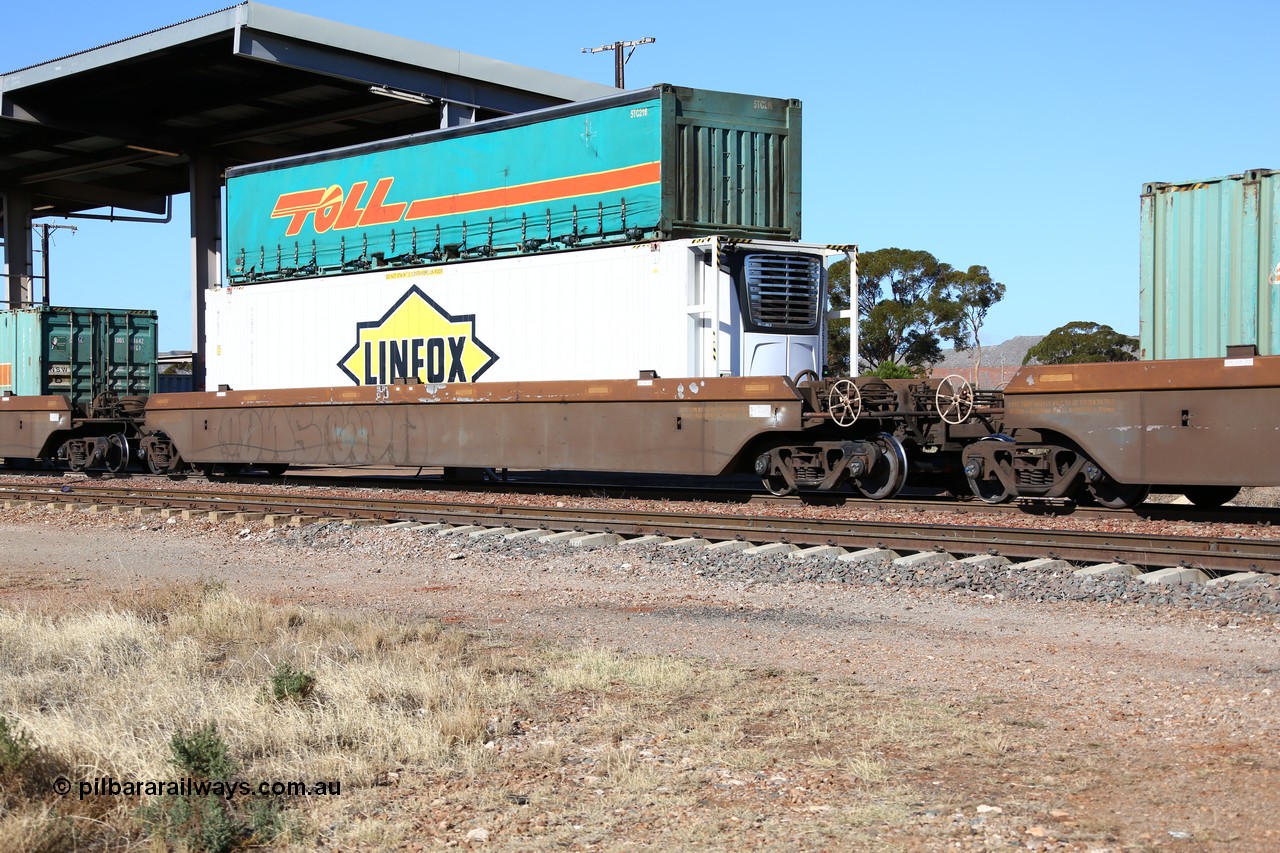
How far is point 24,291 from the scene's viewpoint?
156 feet

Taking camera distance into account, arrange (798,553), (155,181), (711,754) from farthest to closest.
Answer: (155,181) → (798,553) → (711,754)

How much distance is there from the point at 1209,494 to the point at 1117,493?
1093mm

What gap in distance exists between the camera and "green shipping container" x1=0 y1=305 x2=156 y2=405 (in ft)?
80.4

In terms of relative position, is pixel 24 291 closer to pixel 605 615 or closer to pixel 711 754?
pixel 605 615

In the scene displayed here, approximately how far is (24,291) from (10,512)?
1384 inches

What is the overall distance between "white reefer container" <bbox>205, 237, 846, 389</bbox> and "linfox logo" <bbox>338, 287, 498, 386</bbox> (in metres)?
0.02

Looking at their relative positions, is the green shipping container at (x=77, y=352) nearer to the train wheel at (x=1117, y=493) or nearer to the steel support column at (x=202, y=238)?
the steel support column at (x=202, y=238)

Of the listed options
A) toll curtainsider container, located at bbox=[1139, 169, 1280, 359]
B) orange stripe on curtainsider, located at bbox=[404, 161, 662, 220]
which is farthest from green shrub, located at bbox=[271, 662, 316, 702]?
orange stripe on curtainsider, located at bbox=[404, 161, 662, 220]

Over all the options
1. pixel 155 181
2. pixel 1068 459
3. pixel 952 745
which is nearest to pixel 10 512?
pixel 1068 459

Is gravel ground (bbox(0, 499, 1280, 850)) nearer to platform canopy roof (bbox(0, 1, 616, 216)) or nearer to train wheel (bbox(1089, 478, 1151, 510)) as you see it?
train wheel (bbox(1089, 478, 1151, 510))

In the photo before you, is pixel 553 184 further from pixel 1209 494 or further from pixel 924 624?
pixel 924 624

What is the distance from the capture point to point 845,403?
13.6 m

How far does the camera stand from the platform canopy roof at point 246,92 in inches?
1127

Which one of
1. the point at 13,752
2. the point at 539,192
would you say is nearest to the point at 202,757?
the point at 13,752
